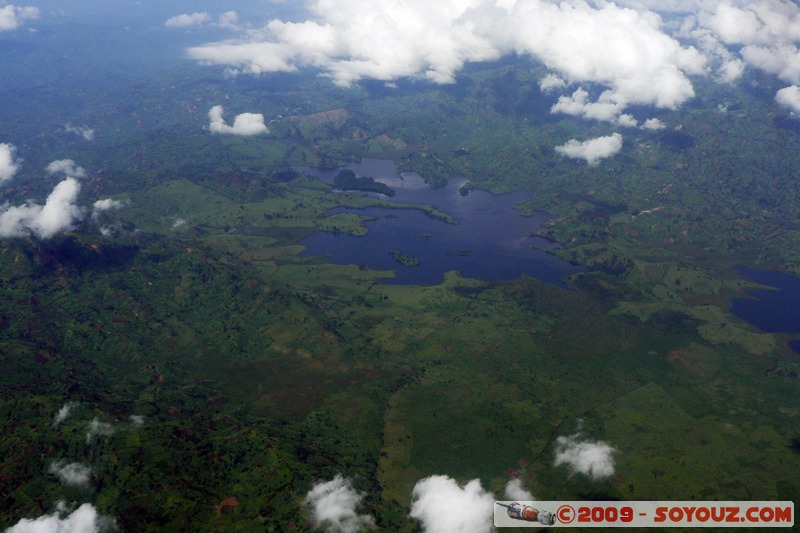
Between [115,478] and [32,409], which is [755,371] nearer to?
[115,478]

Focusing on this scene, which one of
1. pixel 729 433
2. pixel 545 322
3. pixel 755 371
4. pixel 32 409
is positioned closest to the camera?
pixel 32 409

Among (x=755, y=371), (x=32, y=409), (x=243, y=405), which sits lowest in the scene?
(x=755, y=371)

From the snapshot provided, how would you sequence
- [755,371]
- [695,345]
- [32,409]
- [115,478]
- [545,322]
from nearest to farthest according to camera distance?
[115,478] → [32,409] → [755,371] → [695,345] → [545,322]

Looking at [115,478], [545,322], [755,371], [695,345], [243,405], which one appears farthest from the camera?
[545,322]

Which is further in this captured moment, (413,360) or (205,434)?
(413,360)

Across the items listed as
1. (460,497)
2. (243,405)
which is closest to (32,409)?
(243,405)

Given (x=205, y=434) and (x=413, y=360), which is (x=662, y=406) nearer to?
(x=413, y=360)

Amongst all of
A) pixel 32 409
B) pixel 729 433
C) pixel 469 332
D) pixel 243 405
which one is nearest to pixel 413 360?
pixel 469 332

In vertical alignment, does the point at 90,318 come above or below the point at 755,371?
above

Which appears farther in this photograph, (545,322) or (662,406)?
(545,322)
